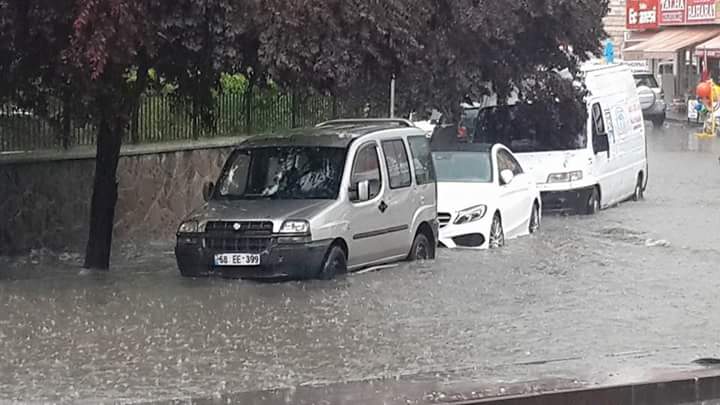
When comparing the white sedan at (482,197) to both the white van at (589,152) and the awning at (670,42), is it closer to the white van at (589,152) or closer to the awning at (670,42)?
the white van at (589,152)

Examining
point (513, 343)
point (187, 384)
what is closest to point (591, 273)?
point (513, 343)

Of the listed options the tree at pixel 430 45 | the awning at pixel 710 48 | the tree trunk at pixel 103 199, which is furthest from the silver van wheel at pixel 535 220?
the awning at pixel 710 48

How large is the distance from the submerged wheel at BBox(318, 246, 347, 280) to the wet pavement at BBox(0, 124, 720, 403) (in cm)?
12

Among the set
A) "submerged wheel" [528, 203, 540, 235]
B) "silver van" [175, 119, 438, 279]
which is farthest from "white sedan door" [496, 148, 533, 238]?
"silver van" [175, 119, 438, 279]

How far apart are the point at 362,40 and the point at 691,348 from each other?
4.44 m

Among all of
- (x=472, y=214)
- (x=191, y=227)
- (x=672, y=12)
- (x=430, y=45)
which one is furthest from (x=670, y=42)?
(x=191, y=227)

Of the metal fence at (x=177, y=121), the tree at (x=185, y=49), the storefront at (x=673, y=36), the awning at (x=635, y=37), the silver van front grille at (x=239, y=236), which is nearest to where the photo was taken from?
the tree at (x=185, y=49)

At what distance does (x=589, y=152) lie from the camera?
22.1 m

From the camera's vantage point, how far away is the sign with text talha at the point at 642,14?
201 feet

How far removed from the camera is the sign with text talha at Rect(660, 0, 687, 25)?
58438 millimetres

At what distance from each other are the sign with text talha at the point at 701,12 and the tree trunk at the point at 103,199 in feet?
145

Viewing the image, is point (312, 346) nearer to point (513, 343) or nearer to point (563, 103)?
point (513, 343)

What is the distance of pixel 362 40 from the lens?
1288 cm

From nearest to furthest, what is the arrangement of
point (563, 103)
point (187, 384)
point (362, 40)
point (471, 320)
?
point (187, 384) → point (471, 320) → point (362, 40) → point (563, 103)
